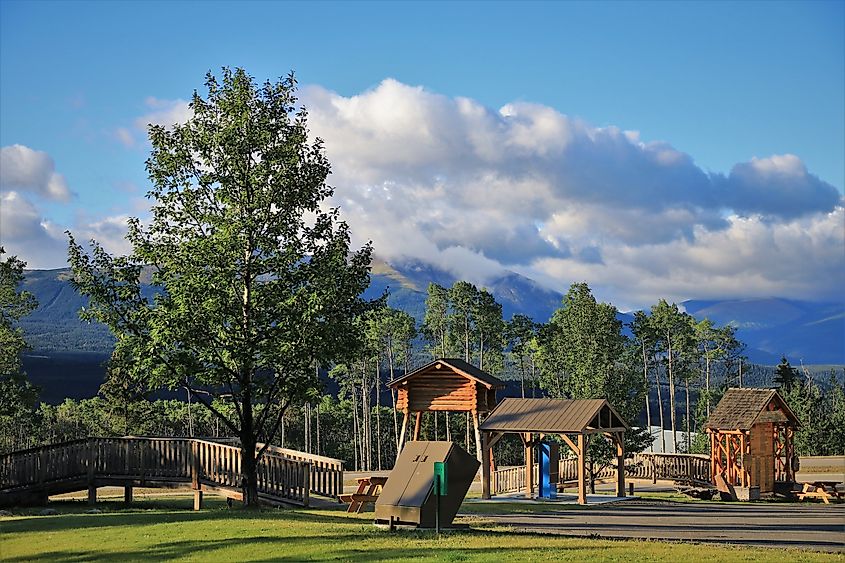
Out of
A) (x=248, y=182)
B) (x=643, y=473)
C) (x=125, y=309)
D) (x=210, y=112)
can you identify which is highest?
(x=210, y=112)

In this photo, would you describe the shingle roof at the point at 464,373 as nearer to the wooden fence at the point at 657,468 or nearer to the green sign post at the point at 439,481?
the wooden fence at the point at 657,468

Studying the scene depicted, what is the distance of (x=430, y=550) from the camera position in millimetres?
16469

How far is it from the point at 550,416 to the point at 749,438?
35.6 ft

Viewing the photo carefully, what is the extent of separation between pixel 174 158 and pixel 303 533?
36.5ft

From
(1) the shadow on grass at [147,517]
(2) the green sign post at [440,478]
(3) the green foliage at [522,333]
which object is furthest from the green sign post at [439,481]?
(3) the green foliage at [522,333]

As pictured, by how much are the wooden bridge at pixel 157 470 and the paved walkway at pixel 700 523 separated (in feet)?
17.0

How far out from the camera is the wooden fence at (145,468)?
26484mm

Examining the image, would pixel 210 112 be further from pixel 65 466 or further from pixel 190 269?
pixel 65 466

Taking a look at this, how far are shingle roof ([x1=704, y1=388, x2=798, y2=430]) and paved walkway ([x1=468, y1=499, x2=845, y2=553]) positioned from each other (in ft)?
26.0

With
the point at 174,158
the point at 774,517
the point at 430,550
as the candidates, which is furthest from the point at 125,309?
the point at 774,517

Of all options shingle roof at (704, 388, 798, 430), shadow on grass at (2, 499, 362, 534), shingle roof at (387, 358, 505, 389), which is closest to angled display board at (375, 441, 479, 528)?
shadow on grass at (2, 499, 362, 534)

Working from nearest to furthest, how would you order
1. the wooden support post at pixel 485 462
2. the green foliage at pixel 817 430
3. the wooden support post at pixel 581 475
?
1. the wooden support post at pixel 581 475
2. the wooden support post at pixel 485 462
3. the green foliage at pixel 817 430

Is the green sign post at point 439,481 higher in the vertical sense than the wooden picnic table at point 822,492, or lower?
higher

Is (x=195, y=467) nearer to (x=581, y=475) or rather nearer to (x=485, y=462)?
(x=485, y=462)
